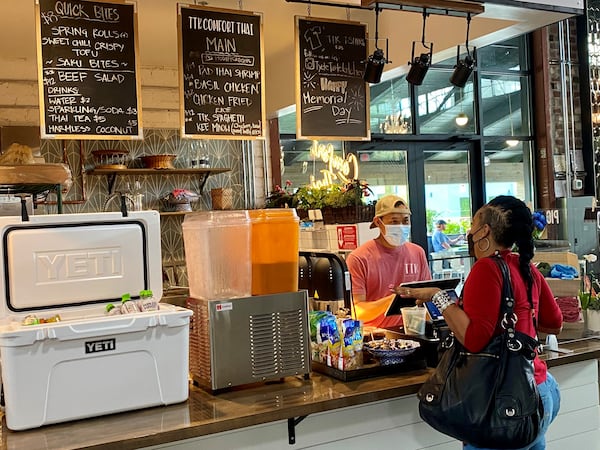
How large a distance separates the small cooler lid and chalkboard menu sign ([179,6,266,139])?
1434mm

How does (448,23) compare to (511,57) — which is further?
(511,57)

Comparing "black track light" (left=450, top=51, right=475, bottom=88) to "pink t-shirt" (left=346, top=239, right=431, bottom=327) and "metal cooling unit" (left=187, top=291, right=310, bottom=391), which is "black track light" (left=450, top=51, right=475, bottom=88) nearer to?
"pink t-shirt" (left=346, top=239, right=431, bottom=327)

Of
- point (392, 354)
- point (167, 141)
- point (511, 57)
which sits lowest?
point (392, 354)

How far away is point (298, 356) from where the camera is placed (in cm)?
265

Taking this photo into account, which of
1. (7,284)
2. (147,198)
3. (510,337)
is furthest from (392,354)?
(147,198)

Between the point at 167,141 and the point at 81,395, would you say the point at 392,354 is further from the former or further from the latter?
the point at 167,141

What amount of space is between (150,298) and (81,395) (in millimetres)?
452

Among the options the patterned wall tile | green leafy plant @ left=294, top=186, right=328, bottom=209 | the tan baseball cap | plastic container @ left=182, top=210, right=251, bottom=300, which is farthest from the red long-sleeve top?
the patterned wall tile

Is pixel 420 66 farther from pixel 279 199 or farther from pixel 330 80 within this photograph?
pixel 279 199

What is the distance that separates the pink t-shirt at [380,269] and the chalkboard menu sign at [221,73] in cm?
103

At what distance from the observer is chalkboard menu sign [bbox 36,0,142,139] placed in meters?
3.55

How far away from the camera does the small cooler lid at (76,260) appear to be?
240 centimetres

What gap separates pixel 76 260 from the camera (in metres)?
2.52

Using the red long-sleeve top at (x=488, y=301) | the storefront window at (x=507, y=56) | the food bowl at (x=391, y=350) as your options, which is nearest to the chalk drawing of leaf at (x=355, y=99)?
the food bowl at (x=391, y=350)
